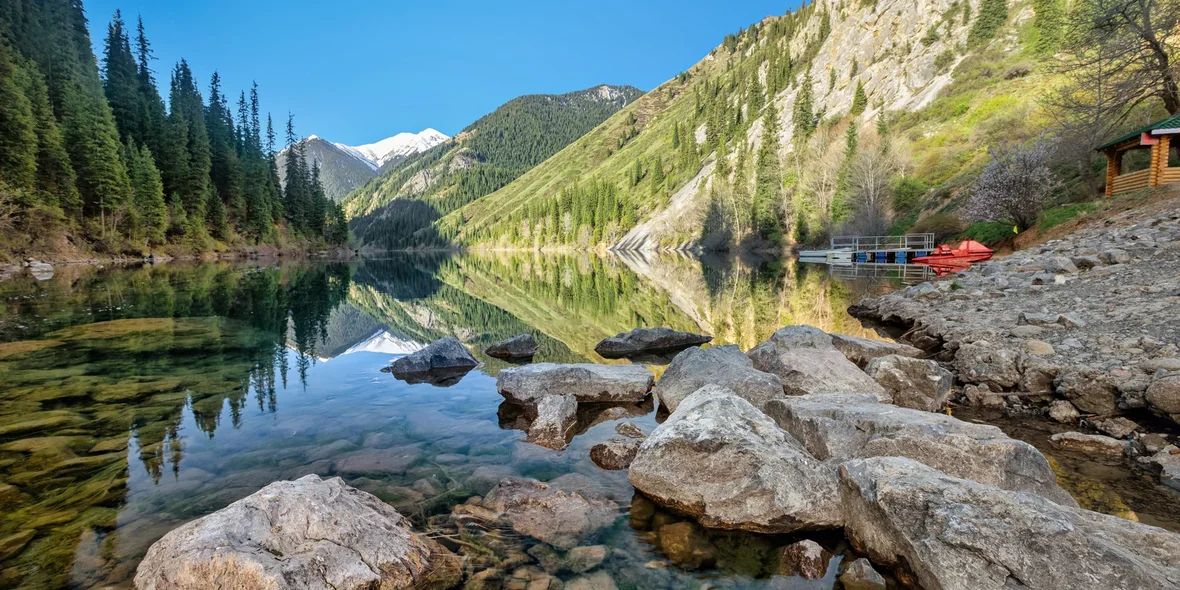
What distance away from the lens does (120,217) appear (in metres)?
50.8

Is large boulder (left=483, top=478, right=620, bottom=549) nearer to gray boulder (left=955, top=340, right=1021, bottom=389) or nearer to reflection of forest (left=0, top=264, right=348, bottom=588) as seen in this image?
reflection of forest (left=0, top=264, right=348, bottom=588)

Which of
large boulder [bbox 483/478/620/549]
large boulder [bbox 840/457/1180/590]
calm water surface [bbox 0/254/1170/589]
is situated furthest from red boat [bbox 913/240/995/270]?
large boulder [bbox 483/478/620/549]

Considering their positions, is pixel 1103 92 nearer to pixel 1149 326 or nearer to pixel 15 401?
pixel 1149 326

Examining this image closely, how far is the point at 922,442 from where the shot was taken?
19.0 ft

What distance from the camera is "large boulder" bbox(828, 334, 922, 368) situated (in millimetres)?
11648

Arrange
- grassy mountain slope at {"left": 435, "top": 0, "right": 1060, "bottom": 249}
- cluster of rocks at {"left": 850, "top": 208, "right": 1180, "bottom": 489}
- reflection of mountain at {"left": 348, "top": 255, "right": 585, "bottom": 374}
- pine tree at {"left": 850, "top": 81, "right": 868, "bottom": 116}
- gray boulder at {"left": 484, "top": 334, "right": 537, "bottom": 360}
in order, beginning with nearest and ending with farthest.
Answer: cluster of rocks at {"left": 850, "top": 208, "right": 1180, "bottom": 489} < gray boulder at {"left": 484, "top": 334, "right": 537, "bottom": 360} < reflection of mountain at {"left": 348, "top": 255, "right": 585, "bottom": 374} < grassy mountain slope at {"left": 435, "top": 0, "right": 1060, "bottom": 249} < pine tree at {"left": 850, "top": 81, "right": 868, "bottom": 116}

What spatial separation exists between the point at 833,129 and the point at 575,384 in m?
90.9

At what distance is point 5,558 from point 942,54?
4373 inches

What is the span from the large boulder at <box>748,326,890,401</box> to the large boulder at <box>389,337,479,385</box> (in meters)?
7.36

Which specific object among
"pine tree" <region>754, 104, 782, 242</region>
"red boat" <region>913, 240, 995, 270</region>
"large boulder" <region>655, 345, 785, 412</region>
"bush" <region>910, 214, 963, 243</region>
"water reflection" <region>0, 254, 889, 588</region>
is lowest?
"water reflection" <region>0, 254, 889, 588</region>

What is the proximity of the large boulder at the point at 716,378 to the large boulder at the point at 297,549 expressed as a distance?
5519mm

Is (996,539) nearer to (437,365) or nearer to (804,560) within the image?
(804,560)

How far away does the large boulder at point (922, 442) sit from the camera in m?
5.24

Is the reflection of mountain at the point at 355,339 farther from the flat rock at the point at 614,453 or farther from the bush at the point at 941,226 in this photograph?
the bush at the point at 941,226
